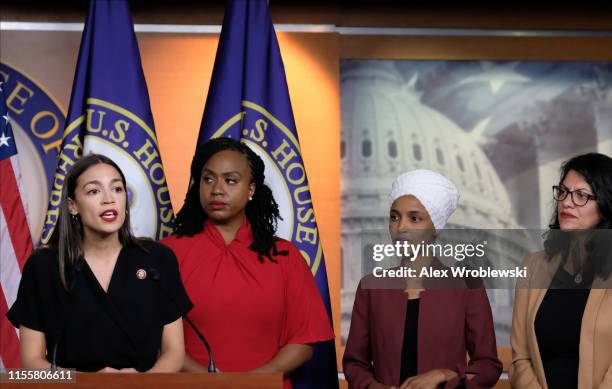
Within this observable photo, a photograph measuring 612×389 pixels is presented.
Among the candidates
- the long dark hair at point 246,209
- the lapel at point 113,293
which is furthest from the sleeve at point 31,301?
the long dark hair at point 246,209

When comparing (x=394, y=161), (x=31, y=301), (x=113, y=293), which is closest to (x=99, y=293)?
(x=113, y=293)

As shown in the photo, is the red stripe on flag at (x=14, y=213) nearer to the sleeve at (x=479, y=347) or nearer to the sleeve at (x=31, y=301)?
the sleeve at (x=31, y=301)

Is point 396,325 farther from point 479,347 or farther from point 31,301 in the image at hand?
point 31,301

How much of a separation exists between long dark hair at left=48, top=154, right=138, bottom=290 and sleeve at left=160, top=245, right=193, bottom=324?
5.0 inches

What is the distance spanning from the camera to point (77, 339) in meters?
2.82

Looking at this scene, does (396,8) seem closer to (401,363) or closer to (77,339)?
(401,363)

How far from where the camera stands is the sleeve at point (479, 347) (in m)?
3.07

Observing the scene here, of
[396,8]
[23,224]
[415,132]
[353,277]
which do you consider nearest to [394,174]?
[415,132]

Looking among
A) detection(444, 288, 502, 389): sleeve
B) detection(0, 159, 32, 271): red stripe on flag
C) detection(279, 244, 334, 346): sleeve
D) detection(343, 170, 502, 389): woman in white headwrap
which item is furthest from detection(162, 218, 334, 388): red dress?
detection(0, 159, 32, 271): red stripe on flag

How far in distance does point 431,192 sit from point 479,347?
55 centimetres

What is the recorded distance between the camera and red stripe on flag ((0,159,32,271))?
416cm

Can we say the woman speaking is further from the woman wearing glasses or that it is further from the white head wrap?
the woman wearing glasses

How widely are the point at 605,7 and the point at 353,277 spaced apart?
1.97m

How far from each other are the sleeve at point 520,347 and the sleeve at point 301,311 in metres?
0.64
